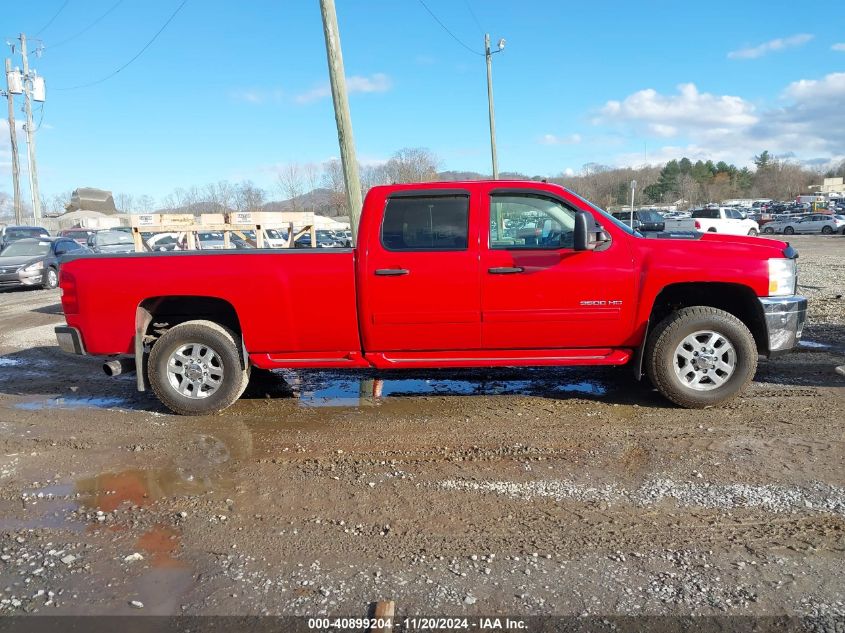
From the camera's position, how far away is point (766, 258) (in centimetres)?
521

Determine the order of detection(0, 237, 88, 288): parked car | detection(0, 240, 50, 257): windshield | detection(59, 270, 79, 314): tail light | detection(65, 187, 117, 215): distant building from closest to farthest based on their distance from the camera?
detection(59, 270, 79, 314): tail light, detection(0, 237, 88, 288): parked car, detection(0, 240, 50, 257): windshield, detection(65, 187, 117, 215): distant building

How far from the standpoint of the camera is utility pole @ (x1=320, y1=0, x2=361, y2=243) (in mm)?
9273

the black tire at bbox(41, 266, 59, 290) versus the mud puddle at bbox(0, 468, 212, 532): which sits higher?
the black tire at bbox(41, 266, 59, 290)

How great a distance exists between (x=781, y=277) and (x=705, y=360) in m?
0.92

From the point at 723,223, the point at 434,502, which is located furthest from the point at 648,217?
the point at 434,502

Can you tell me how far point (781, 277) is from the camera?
5.25 meters

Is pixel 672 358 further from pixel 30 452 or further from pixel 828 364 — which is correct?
pixel 30 452

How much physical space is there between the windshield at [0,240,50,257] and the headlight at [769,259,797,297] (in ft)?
60.7

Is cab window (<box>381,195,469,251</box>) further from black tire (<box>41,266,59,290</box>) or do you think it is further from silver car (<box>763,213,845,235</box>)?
silver car (<box>763,213,845,235</box>)

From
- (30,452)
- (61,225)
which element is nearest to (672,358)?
(30,452)

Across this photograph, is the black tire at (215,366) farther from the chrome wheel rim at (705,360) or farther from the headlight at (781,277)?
the headlight at (781,277)

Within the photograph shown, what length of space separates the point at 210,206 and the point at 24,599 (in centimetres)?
5311

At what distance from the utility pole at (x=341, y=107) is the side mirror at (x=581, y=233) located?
188 inches

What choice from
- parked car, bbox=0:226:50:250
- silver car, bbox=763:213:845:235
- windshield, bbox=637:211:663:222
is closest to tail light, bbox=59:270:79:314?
parked car, bbox=0:226:50:250
